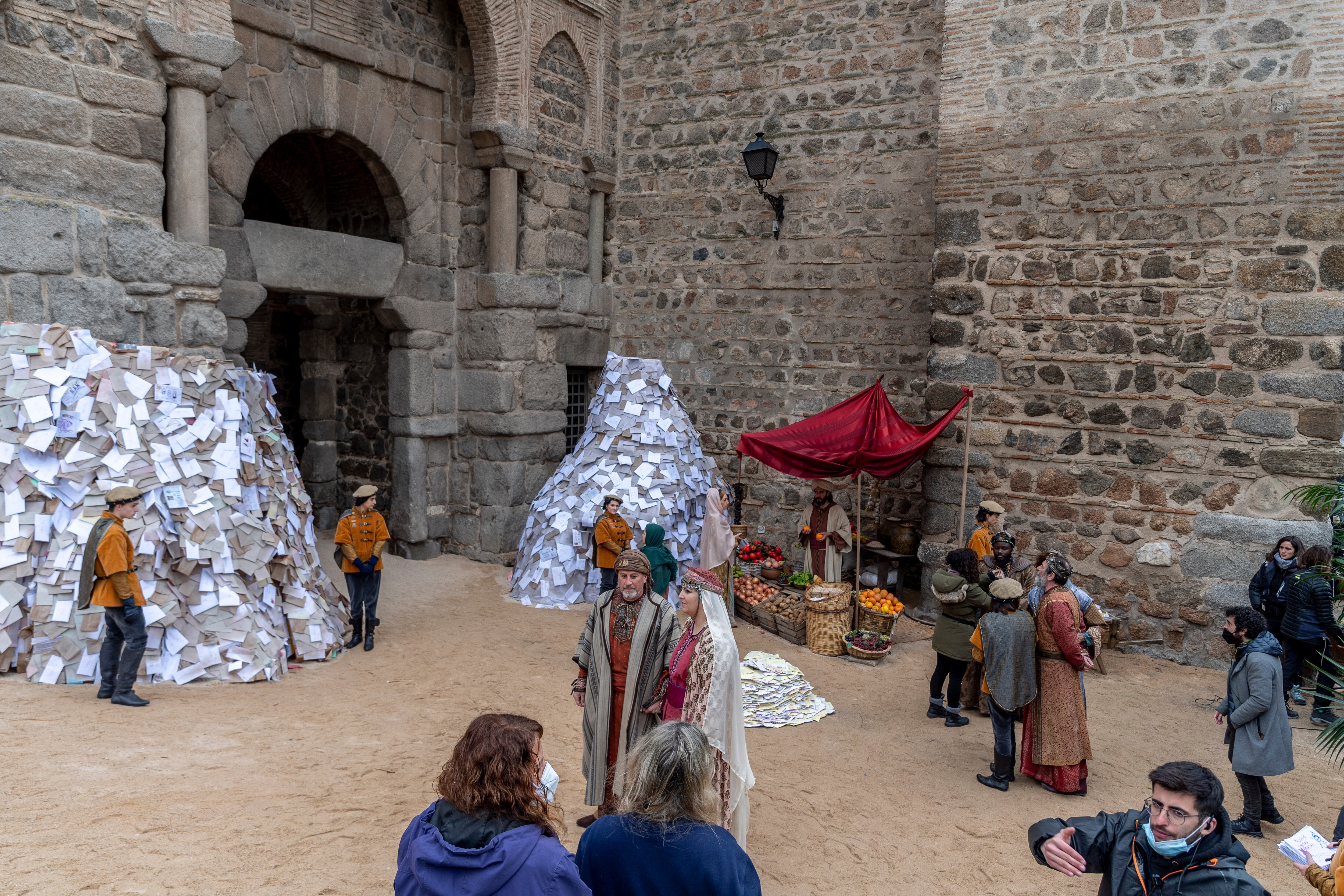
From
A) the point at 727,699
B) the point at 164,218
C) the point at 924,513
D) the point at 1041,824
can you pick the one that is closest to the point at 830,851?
the point at 727,699

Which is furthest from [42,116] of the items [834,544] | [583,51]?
[834,544]

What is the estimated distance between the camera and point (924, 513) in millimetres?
8391

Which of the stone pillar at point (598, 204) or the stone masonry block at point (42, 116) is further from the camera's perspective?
the stone pillar at point (598, 204)

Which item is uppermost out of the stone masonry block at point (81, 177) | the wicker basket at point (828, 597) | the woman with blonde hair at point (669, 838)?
the stone masonry block at point (81, 177)

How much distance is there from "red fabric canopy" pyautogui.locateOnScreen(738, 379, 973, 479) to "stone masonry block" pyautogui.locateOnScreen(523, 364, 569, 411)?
2968 millimetres

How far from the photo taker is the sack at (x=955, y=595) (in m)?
5.86

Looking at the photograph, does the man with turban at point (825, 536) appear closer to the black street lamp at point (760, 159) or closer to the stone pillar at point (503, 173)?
the black street lamp at point (760, 159)

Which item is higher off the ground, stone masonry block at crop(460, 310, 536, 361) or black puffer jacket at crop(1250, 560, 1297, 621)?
stone masonry block at crop(460, 310, 536, 361)

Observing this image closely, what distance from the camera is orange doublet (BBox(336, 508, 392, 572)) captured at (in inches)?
277

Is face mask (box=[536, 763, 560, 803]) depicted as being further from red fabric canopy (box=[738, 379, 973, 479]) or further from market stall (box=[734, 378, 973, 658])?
red fabric canopy (box=[738, 379, 973, 479])

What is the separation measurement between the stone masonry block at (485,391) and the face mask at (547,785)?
736cm

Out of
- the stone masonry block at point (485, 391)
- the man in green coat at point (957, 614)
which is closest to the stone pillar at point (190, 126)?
the stone masonry block at point (485, 391)

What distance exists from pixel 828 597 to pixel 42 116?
6.80 m

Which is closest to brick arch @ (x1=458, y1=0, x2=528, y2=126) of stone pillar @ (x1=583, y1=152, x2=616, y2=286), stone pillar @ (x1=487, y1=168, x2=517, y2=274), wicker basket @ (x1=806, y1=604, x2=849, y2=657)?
stone pillar @ (x1=487, y1=168, x2=517, y2=274)
